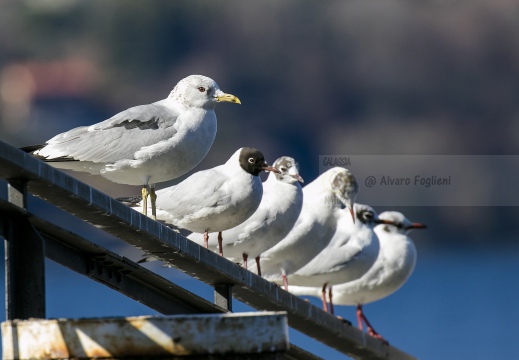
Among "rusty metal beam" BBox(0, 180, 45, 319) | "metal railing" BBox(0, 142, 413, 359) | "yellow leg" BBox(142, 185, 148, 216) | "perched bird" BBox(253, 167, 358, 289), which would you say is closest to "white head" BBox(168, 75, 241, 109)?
"yellow leg" BBox(142, 185, 148, 216)

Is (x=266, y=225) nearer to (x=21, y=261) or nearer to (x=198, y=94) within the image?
(x=198, y=94)

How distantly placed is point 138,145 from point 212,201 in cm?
90

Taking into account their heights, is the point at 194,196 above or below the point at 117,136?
below

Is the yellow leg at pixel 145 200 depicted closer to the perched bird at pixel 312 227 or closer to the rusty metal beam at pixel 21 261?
the perched bird at pixel 312 227

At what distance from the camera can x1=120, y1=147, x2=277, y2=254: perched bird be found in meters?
6.85

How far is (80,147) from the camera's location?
5902 mm

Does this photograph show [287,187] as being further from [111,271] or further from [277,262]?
[111,271]

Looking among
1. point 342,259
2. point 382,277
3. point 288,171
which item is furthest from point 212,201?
point 382,277

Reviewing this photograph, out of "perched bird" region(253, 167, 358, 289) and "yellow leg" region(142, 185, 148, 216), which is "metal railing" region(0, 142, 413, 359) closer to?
"yellow leg" region(142, 185, 148, 216)

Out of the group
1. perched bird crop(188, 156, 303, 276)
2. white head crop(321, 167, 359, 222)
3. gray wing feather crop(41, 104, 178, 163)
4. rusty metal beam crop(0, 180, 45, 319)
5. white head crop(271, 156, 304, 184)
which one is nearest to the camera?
rusty metal beam crop(0, 180, 45, 319)

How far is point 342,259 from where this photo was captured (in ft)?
30.9

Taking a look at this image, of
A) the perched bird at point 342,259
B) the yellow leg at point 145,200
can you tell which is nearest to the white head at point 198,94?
the yellow leg at point 145,200

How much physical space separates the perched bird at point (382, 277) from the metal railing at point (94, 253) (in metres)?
4.24

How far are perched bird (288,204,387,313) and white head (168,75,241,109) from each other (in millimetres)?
2842
